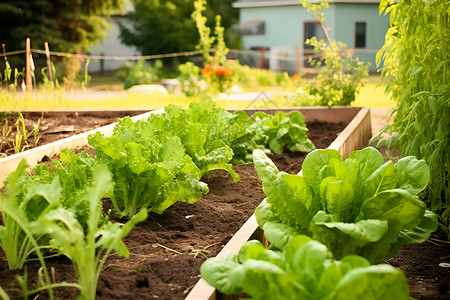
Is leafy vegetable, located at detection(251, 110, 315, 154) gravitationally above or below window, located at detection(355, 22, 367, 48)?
below

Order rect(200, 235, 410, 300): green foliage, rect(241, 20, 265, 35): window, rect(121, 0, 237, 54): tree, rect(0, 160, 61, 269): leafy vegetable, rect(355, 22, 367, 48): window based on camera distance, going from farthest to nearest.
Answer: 1. rect(241, 20, 265, 35): window
2. rect(121, 0, 237, 54): tree
3. rect(355, 22, 367, 48): window
4. rect(0, 160, 61, 269): leafy vegetable
5. rect(200, 235, 410, 300): green foliage

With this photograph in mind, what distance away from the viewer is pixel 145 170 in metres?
2.92

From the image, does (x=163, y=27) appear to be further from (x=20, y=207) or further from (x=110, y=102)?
(x=20, y=207)

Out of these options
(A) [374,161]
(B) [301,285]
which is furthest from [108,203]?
(B) [301,285]

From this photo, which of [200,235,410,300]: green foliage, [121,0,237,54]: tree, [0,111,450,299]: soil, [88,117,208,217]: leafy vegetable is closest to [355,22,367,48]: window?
[121,0,237,54]: tree

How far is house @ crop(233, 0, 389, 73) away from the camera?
74.0 ft

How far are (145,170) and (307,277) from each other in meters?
1.21

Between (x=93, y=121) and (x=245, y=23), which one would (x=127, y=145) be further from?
(x=245, y=23)

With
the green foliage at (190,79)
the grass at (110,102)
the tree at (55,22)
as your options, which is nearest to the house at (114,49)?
the tree at (55,22)

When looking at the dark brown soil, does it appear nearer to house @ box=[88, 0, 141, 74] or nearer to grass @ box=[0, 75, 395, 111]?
grass @ box=[0, 75, 395, 111]

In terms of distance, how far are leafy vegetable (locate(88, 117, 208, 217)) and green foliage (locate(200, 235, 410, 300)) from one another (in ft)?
3.04

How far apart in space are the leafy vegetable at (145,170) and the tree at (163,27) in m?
20.9

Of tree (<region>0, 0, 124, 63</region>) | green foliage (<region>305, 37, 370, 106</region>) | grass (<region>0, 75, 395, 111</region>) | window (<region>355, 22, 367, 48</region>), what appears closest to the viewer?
grass (<region>0, 75, 395, 111</region>)

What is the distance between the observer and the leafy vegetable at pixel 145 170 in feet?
9.52
